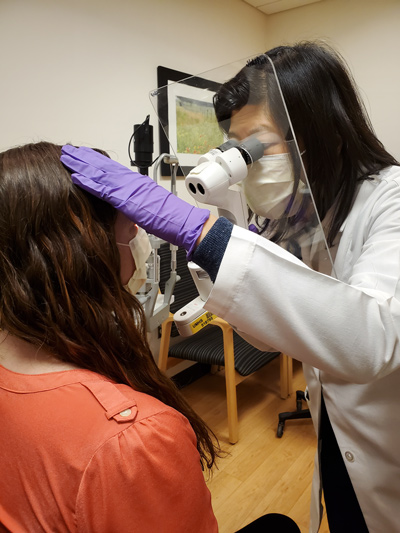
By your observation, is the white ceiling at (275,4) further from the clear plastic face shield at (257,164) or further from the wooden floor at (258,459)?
the wooden floor at (258,459)

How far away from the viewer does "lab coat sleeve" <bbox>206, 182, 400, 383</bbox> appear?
Result: 2.17 feet

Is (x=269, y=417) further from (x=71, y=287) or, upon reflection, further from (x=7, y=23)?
(x=7, y=23)

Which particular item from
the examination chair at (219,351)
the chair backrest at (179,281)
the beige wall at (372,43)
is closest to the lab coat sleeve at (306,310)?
the examination chair at (219,351)

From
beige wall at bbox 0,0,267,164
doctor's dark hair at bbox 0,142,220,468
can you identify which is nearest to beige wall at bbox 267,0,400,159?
beige wall at bbox 0,0,267,164

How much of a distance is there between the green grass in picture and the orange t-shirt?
63 cm

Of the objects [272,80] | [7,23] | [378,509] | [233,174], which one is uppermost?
[7,23]

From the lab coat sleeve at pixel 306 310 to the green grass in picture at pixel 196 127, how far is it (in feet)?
1.23

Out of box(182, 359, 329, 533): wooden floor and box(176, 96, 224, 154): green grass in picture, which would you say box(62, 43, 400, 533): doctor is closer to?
box(176, 96, 224, 154): green grass in picture

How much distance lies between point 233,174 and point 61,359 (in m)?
0.49

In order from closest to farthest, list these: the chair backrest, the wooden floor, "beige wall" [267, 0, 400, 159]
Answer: the wooden floor
the chair backrest
"beige wall" [267, 0, 400, 159]

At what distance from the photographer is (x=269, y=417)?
7.91 ft

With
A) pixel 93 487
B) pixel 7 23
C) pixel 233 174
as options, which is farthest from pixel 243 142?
Answer: pixel 7 23

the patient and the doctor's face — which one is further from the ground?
the doctor's face

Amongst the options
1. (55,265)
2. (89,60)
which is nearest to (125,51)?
(89,60)
